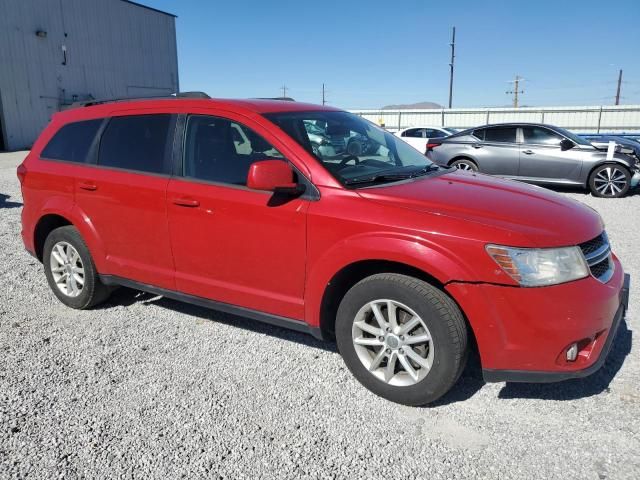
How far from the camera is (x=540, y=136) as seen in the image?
10.8m

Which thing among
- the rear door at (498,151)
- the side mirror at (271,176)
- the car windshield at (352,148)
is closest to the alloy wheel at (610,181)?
the rear door at (498,151)

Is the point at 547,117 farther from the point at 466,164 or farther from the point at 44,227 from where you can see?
the point at 44,227

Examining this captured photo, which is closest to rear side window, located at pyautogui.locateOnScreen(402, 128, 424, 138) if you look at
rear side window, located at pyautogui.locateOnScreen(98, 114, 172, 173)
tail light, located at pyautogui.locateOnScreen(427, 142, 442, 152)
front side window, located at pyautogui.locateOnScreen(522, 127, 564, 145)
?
tail light, located at pyautogui.locateOnScreen(427, 142, 442, 152)

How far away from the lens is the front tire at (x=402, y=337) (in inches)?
108

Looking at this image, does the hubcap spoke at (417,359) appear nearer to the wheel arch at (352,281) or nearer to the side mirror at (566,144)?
the wheel arch at (352,281)

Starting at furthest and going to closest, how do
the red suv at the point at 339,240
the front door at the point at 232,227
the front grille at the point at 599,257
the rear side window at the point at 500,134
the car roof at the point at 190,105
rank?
the rear side window at the point at 500,134 < the car roof at the point at 190,105 < the front door at the point at 232,227 < the front grille at the point at 599,257 < the red suv at the point at 339,240

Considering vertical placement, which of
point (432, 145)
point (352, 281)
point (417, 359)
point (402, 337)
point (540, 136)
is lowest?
point (417, 359)

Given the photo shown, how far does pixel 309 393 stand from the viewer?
3.17m

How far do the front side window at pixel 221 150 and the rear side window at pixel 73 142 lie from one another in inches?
43.6

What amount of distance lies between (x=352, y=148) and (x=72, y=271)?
2666mm

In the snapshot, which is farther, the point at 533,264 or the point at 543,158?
the point at 543,158

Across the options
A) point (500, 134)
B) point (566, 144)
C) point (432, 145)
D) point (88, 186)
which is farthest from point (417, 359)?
point (432, 145)

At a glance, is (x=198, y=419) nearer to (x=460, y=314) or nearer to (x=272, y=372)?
(x=272, y=372)

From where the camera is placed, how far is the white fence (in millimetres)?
27484
